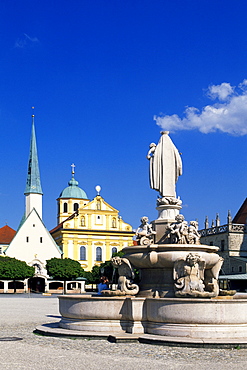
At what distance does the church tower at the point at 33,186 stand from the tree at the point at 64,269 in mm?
15346

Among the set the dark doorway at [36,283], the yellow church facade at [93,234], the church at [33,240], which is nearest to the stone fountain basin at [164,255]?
the dark doorway at [36,283]

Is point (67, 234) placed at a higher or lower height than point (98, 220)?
lower

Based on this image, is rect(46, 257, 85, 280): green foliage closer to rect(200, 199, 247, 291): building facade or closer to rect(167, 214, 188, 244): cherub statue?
rect(200, 199, 247, 291): building facade

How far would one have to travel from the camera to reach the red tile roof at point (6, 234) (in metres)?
93.3

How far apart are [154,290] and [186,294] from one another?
1.41 m

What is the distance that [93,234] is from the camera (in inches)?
3632

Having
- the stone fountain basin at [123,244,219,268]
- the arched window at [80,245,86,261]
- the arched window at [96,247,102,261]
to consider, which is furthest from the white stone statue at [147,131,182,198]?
the arched window at [96,247,102,261]

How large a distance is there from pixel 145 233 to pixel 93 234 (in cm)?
7754

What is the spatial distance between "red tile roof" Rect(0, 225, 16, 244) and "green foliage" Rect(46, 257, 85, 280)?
17.8 meters

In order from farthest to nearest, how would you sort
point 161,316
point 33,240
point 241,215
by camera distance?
point 33,240, point 241,215, point 161,316

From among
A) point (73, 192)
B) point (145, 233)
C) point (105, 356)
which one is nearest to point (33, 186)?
point (73, 192)

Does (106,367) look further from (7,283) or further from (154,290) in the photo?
(7,283)

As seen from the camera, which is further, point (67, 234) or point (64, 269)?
point (67, 234)

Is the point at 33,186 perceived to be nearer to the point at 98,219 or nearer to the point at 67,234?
the point at 67,234
